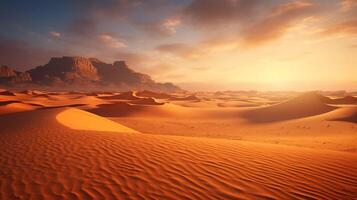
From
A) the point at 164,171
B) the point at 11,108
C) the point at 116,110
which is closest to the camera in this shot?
the point at 164,171

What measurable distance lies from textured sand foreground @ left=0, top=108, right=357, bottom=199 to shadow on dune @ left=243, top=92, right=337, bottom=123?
19.9 m

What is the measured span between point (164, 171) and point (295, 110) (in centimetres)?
2682

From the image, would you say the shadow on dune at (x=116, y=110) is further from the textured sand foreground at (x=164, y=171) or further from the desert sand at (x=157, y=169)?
the textured sand foreground at (x=164, y=171)

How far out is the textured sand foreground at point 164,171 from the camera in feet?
13.9

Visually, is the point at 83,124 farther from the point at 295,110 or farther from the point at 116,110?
the point at 295,110

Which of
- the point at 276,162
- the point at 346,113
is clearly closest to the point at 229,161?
the point at 276,162

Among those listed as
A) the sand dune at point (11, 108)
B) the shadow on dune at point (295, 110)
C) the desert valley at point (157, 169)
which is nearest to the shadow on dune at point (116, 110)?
the sand dune at point (11, 108)

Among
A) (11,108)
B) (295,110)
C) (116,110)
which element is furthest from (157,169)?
(295,110)

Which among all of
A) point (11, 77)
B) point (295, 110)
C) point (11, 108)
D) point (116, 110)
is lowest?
point (116, 110)

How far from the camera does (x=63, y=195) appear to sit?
13.3 feet

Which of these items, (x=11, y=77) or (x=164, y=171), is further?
(x=11, y=77)

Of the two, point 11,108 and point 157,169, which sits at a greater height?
point 157,169

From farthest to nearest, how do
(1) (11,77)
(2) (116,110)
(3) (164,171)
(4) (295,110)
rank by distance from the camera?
(1) (11,77)
(2) (116,110)
(4) (295,110)
(3) (164,171)

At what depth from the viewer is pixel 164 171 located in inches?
201
